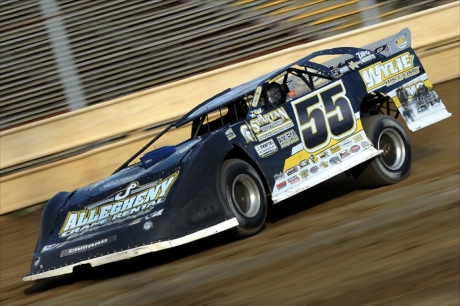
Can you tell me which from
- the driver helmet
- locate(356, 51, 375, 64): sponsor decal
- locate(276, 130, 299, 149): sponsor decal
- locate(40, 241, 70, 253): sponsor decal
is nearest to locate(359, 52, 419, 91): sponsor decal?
locate(356, 51, 375, 64): sponsor decal

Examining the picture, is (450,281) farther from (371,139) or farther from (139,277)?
(371,139)

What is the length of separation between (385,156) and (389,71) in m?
0.94

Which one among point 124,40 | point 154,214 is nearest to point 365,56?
point 154,214

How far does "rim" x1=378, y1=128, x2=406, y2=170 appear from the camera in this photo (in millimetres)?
8141

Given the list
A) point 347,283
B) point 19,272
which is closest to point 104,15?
point 19,272

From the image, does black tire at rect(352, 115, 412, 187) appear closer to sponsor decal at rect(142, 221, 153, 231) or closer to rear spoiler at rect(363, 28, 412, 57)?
rear spoiler at rect(363, 28, 412, 57)

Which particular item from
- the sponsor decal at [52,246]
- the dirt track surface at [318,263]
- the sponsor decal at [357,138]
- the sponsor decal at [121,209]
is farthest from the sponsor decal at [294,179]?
the sponsor decal at [52,246]

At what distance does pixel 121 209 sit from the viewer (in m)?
6.79

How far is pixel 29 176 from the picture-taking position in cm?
1189

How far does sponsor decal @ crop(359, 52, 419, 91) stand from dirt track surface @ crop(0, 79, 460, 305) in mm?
1032

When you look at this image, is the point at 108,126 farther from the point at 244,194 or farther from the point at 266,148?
the point at 244,194

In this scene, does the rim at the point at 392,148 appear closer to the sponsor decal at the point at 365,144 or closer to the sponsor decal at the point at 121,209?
the sponsor decal at the point at 365,144

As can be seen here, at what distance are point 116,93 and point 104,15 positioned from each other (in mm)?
1273

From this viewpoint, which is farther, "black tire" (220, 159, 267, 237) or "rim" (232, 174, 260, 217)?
"rim" (232, 174, 260, 217)
